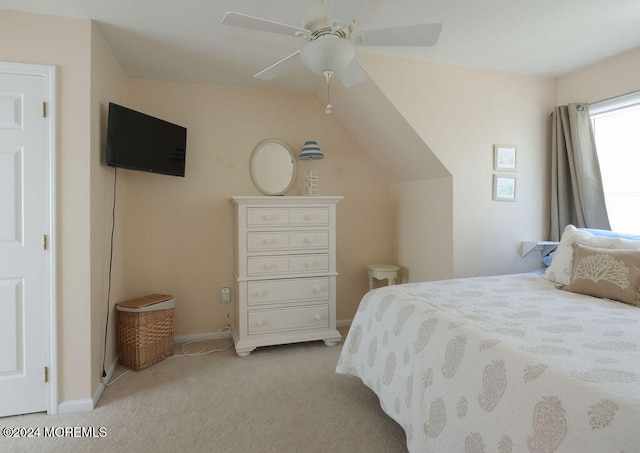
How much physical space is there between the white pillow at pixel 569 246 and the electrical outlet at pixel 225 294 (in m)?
2.60

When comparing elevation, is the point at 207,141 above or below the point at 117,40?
below

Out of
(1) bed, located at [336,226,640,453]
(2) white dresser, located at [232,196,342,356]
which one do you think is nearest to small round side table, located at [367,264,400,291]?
(2) white dresser, located at [232,196,342,356]

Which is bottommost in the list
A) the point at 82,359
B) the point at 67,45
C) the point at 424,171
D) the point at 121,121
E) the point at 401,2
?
the point at 82,359

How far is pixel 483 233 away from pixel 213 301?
252 cm

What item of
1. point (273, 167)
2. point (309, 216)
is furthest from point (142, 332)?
point (273, 167)

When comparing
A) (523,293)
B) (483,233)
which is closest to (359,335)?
(523,293)

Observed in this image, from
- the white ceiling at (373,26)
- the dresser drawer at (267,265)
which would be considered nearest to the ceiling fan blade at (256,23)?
the white ceiling at (373,26)

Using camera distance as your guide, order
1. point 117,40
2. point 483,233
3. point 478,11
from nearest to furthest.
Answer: point 478,11 → point 117,40 → point 483,233

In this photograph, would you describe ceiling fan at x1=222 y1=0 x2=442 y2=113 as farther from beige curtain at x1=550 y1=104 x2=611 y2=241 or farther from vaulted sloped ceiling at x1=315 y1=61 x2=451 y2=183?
beige curtain at x1=550 y1=104 x2=611 y2=241

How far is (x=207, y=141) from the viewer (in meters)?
3.28

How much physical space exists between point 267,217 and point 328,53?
1698mm

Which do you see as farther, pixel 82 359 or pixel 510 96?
pixel 510 96

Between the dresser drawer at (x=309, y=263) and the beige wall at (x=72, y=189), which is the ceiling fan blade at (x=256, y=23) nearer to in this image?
the beige wall at (x=72, y=189)

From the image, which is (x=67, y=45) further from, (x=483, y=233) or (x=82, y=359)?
(x=483, y=233)
